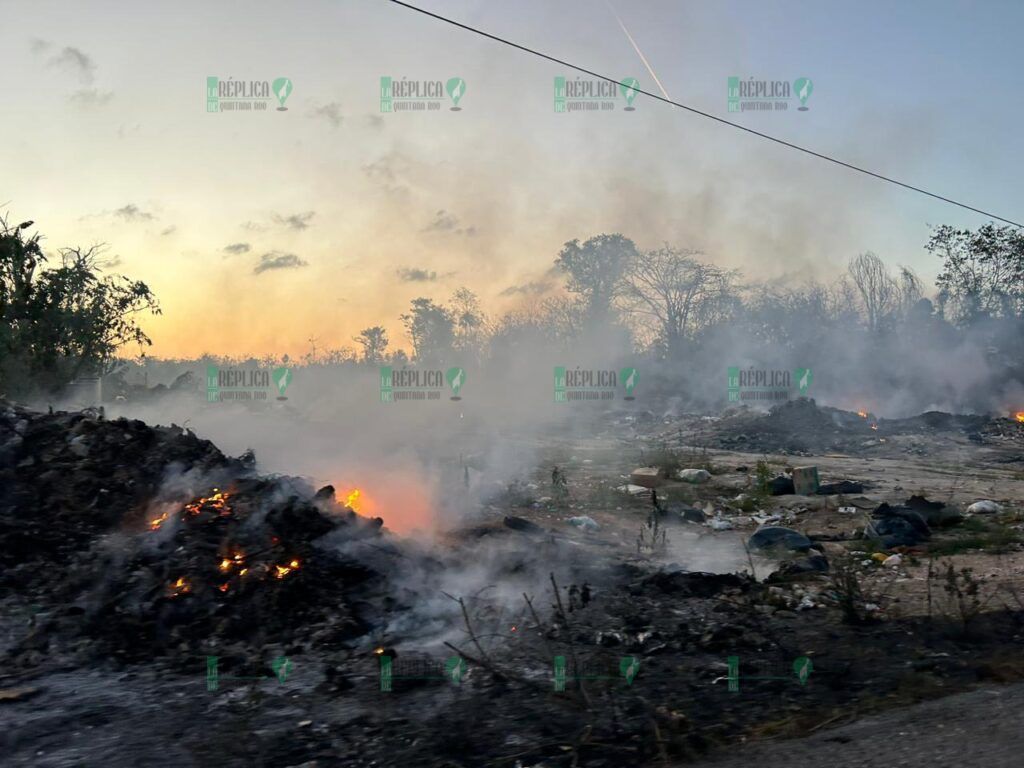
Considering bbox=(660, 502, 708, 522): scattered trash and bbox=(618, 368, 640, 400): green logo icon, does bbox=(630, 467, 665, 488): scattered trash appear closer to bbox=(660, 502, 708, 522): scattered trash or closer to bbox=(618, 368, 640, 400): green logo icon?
bbox=(660, 502, 708, 522): scattered trash

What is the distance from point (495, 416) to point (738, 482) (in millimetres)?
17321

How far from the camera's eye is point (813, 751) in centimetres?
340

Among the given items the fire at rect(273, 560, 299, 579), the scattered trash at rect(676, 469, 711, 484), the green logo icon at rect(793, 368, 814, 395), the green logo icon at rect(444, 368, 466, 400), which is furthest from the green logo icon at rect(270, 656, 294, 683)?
the green logo icon at rect(444, 368, 466, 400)

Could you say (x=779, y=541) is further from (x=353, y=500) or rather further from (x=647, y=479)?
(x=353, y=500)

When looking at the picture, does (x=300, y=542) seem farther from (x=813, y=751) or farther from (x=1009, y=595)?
(x=1009, y=595)

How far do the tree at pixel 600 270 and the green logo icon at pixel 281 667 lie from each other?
34422 millimetres

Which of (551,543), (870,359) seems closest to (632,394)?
Answer: (870,359)

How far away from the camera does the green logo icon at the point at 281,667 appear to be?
458 cm

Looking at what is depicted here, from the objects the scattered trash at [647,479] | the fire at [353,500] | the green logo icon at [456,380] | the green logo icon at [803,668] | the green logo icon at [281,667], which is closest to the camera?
the green logo icon at [803,668]

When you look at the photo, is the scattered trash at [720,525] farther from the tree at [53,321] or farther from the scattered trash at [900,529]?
the tree at [53,321]

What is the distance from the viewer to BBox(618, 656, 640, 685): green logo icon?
436 centimetres

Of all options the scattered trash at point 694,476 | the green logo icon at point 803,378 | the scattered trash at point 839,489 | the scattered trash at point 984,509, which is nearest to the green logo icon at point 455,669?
the scattered trash at point 984,509

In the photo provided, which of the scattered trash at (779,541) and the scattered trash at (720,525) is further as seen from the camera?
the scattered trash at (720,525)

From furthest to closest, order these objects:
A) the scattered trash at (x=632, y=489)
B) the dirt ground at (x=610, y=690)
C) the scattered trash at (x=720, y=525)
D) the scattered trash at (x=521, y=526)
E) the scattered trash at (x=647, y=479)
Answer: the scattered trash at (x=647, y=479)
the scattered trash at (x=632, y=489)
the scattered trash at (x=720, y=525)
the scattered trash at (x=521, y=526)
the dirt ground at (x=610, y=690)
